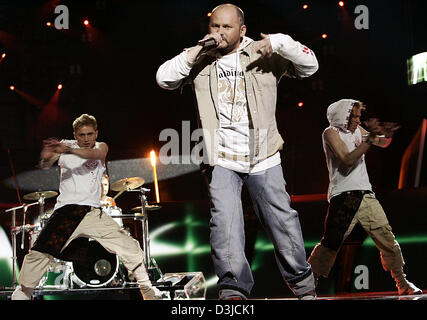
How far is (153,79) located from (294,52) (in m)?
4.76

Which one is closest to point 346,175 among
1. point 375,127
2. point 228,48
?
point 375,127

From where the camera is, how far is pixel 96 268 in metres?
5.72

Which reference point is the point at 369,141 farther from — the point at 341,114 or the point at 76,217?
the point at 76,217

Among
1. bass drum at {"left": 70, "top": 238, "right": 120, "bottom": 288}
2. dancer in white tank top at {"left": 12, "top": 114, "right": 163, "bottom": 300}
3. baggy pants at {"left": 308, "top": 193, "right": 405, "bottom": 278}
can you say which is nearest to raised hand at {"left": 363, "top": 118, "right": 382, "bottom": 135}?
baggy pants at {"left": 308, "top": 193, "right": 405, "bottom": 278}

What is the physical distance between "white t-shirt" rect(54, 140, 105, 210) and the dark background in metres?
2.81

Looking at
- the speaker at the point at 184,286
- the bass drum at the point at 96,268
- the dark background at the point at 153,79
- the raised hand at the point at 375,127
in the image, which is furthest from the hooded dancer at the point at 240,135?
the dark background at the point at 153,79

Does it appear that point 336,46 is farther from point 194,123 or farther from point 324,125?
point 194,123

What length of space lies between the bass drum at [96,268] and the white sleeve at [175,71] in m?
2.99

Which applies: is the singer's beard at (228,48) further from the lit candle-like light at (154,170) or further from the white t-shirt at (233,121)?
the lit candle-like light at (154,170)

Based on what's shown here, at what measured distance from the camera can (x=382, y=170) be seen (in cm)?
671

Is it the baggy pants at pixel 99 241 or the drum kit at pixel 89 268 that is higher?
the baggy pants at pixel 99 241

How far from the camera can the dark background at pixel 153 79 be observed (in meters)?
6.91
